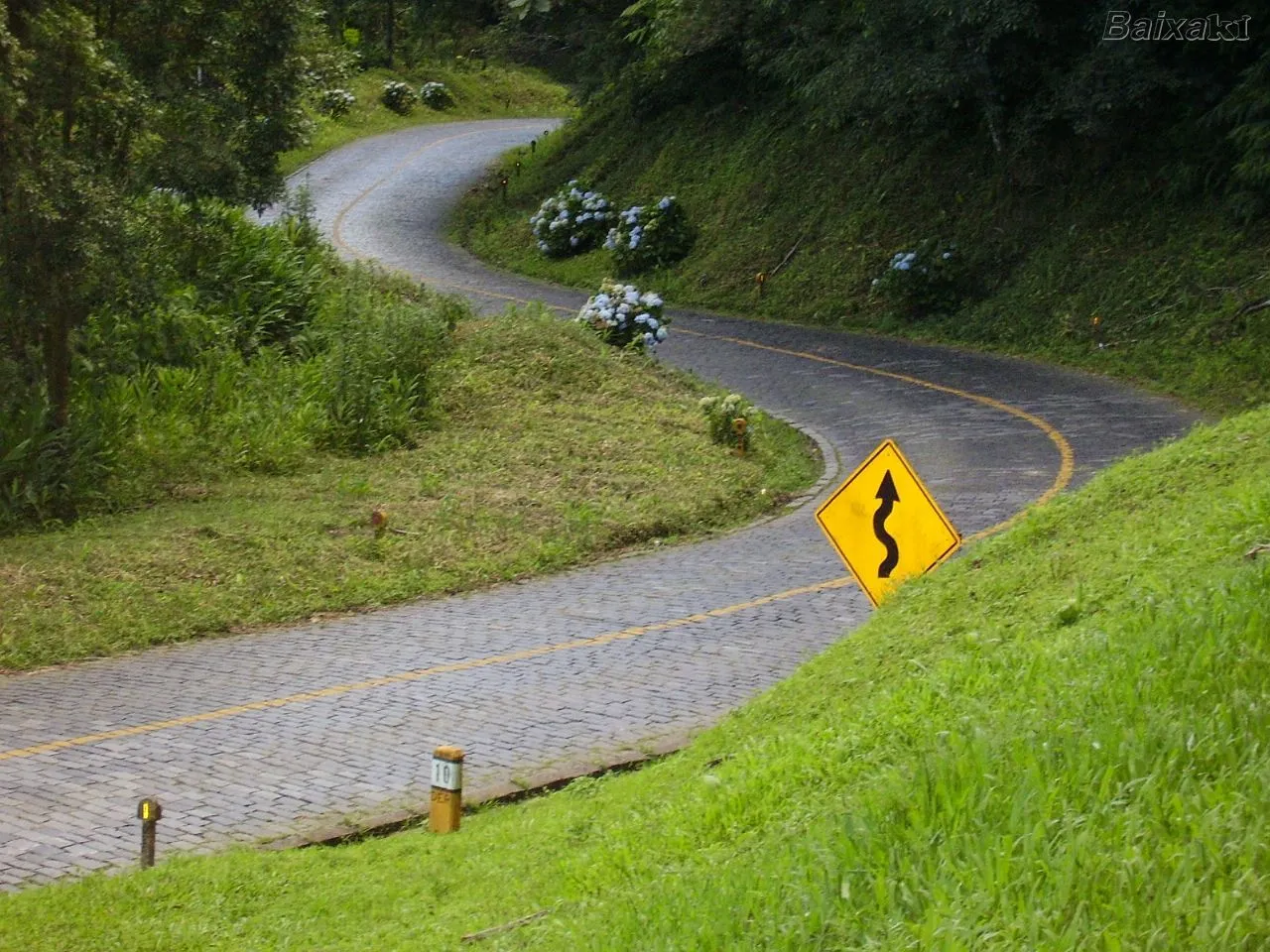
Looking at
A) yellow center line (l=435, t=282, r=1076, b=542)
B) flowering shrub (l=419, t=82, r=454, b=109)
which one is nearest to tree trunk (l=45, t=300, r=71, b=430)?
yellow center line (l=435, t=282, r=1076, b=542)

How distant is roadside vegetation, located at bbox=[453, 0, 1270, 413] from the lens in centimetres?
2475

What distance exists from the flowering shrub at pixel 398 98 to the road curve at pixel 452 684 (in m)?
39.6

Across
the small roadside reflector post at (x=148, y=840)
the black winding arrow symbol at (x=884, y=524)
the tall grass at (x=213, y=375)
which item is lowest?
the tall grass at (x=213, y=375)

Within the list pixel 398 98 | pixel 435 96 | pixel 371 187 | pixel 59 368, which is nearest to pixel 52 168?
pixel 59 368

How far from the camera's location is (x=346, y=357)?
18.8 m

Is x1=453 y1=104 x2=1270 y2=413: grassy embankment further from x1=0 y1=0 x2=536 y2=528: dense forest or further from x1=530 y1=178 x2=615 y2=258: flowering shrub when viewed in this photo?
x1=0 y1=0 x2=536 y2=528: dense forest

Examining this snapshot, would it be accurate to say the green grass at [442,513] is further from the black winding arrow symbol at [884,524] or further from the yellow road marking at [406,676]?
the black winding arrow symbol at [884,524]

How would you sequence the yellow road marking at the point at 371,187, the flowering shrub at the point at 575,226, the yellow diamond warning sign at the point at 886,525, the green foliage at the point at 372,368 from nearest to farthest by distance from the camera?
the yellow diamond warning sign at the point at 886,525, the green foliage at the point at 372,368, the yellow road marking at the point at 371,187, the flowering shrub at the point at 575,226

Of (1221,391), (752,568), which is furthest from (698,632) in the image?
(1221,391)

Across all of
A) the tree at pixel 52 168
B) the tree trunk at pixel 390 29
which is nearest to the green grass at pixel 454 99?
the tree trunk at pixel 390 29

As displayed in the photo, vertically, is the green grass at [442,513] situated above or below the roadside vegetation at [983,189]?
below

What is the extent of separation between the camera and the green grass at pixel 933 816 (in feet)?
12.7

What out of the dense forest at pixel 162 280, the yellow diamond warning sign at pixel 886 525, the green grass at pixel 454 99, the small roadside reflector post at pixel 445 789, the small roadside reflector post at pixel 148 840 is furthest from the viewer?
the green grass at pixel 454 99

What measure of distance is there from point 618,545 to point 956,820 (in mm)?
11120
